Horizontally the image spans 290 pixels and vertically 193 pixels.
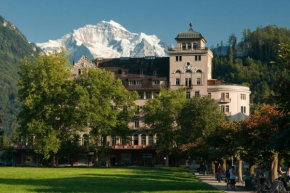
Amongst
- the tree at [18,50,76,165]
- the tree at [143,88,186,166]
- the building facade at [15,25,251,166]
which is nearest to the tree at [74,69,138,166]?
the tree at [18,50,76,165]

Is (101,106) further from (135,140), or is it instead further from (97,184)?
(97,184)

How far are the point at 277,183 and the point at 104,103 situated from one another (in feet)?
255

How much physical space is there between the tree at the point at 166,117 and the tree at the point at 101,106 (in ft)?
14.2

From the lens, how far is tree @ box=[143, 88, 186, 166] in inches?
4523

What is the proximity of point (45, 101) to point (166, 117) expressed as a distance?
2411 centimetres

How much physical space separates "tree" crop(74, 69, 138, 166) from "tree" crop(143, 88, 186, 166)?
433 centimetres


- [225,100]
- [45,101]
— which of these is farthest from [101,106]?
[225,100]

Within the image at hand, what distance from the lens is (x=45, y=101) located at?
107 m

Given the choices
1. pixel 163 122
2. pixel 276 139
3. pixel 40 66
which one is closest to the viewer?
pixel 276 139

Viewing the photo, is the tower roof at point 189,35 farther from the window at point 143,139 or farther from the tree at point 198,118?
the tree at point 198,118

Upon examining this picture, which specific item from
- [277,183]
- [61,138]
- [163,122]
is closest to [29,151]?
[61,138]

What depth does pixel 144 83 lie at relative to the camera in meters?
135

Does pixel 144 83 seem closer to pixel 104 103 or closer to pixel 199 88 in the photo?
pixel 199 88

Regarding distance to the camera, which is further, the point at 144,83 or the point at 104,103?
the point at 144,83
